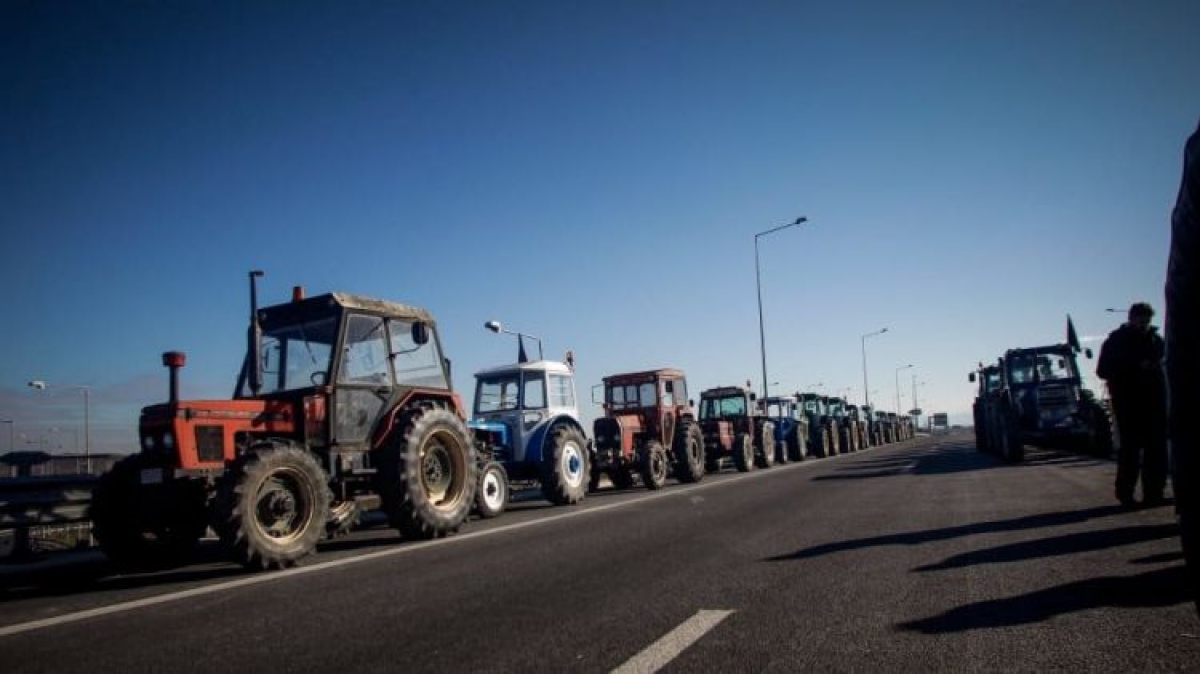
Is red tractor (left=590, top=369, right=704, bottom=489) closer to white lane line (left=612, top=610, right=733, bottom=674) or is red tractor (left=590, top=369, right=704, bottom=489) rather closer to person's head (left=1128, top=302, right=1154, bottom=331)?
person's head (left=1128, top=302, right=1154, bottom=331)

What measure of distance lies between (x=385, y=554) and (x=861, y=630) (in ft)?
15.4

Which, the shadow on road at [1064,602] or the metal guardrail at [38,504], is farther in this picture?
the metal guardrail at [38,504]

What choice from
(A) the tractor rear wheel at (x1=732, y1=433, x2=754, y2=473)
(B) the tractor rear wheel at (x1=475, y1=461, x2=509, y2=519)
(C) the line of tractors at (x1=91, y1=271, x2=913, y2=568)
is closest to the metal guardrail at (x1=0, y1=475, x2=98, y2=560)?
(C) the line of tractors at (x1=91, y1=271, x2=913, y2=568)

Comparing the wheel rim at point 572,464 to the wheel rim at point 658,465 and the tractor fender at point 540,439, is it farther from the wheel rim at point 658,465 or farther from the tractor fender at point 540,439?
the wheel rim at point 658,465

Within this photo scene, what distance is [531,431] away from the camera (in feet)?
39.5

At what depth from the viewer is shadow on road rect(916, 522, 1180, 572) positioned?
15.3 feet

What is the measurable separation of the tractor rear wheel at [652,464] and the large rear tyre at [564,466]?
2244mm

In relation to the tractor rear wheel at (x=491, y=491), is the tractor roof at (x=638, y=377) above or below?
above

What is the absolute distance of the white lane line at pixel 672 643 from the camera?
288cm

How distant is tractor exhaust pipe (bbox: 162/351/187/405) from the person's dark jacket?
8.45 meters

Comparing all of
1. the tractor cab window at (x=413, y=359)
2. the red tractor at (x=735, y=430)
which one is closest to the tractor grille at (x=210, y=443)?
the tractor cab window at (x=413, y=359)

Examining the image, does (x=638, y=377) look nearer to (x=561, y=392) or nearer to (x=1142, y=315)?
(x=561, y=392)

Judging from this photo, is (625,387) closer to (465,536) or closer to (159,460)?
(465,536)

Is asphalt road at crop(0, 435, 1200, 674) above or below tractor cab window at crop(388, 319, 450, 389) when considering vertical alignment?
below
